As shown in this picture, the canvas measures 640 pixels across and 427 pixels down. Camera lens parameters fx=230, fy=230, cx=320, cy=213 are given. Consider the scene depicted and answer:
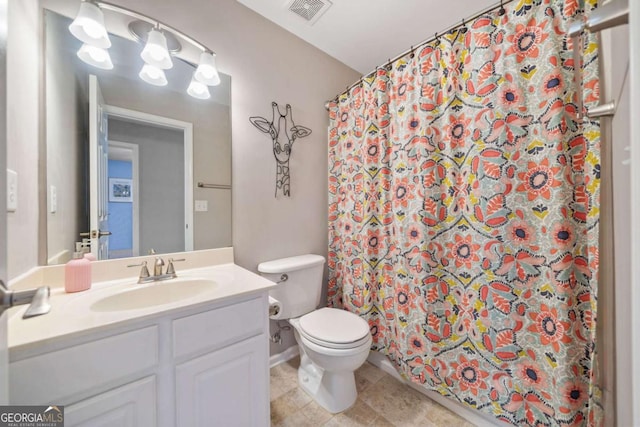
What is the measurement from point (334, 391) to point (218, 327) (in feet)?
2.76

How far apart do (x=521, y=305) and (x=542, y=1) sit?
125 centimetres

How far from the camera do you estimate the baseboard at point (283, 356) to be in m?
1.62

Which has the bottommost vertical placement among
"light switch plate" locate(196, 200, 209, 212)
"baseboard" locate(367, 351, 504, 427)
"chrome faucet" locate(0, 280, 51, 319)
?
"baseboard" locate(367, 351, 504, 427)

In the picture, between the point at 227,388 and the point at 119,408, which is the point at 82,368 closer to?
the point at 119,408

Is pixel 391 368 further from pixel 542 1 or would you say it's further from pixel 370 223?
pixel 542 1

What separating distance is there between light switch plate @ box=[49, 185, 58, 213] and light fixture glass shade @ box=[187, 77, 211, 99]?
2.53 ft

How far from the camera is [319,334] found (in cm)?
125

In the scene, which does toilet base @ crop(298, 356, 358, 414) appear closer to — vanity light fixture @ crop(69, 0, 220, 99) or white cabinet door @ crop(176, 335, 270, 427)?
white cabinet door @ crop(176, 335, 270, 427)

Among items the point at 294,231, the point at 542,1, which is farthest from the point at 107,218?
the point at 542,1

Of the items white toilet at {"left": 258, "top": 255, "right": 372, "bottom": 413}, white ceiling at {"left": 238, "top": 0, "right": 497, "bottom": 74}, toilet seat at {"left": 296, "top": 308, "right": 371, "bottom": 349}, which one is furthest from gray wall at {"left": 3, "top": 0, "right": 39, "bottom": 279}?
toilet seat at {"left": 296, "top": 308, "right": 371, "bottom": 349}

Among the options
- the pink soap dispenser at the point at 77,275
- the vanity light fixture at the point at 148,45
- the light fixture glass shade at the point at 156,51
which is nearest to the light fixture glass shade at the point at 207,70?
the vanity light fixture at the point at 148,45

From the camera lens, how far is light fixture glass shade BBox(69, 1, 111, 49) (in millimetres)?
959

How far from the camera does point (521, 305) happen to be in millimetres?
991

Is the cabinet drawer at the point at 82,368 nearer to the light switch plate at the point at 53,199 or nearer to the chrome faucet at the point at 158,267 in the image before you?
the chrome faucet at the point at 158,267
